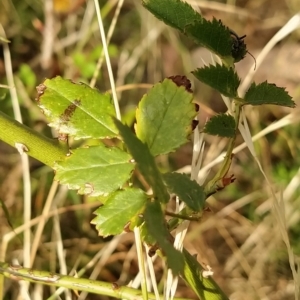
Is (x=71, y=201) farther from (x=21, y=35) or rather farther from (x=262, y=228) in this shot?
(x=21, y=35)

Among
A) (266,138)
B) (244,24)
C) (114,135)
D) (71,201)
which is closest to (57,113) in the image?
(114,135)

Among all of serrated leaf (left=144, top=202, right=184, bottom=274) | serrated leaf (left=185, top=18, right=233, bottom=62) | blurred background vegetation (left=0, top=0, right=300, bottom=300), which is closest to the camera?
serrated leaf (left=144, top=202, right=184, bottom=274)

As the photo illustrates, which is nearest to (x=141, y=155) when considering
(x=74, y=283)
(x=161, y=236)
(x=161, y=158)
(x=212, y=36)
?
(x=161, y=236)

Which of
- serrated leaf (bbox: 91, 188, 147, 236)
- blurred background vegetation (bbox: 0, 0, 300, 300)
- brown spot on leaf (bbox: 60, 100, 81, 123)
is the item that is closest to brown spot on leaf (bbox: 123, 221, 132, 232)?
serrated leaf (bbox: 91, 188, 147, 236)

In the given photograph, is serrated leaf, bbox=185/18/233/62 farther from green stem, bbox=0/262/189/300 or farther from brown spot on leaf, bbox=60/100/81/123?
green stem, bbox=0/262/189/300

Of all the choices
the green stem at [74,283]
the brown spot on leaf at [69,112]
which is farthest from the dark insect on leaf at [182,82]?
the green stem at [74,283]

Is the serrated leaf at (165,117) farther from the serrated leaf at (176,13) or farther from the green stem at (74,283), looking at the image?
the green stem at (74,283)

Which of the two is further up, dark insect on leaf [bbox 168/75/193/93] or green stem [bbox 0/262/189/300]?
dark insect on leaf [bbox 168/75/193/93]
